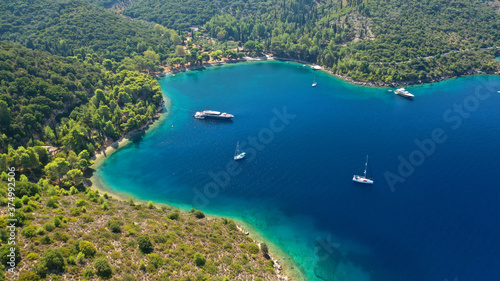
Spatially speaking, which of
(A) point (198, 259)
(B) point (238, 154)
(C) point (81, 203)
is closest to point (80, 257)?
(A) point (198, 259)

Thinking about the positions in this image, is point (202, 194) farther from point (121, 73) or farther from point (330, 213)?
point (121, 73)

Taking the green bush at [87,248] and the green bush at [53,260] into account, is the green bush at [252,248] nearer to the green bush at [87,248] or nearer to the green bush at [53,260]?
the green bush at [87,248]

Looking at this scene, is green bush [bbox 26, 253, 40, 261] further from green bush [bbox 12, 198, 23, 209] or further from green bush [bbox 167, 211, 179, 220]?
green bush [bbox 167, 211, 179, 220]

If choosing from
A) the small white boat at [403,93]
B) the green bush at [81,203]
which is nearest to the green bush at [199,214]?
the green bush at [81,203]

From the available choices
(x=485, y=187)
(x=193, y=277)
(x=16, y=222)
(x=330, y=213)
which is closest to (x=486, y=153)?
(x=485, y=187)

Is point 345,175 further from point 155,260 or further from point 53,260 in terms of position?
point 53,260

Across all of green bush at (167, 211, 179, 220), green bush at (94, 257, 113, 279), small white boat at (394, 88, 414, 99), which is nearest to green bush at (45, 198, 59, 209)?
green bush at (167, 211, 179, 220)
